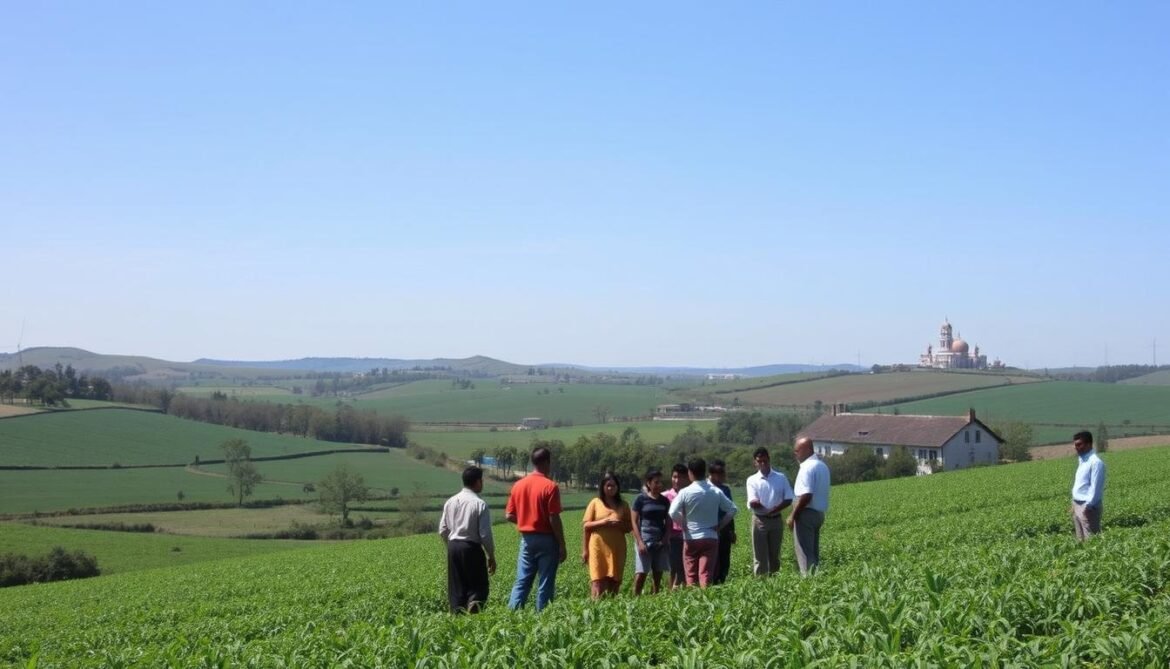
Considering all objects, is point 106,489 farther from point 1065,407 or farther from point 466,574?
point 1065,407

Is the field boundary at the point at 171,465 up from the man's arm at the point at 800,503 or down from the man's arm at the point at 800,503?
down

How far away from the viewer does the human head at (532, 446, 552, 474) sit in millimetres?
12211

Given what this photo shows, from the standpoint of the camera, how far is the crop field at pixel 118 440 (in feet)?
287

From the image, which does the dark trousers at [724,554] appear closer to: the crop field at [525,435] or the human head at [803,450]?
the human head at [803,450]

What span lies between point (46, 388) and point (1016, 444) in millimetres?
98335

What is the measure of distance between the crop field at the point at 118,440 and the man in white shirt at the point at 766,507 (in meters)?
82.4

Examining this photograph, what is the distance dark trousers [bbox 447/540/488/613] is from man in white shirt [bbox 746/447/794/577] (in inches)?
166

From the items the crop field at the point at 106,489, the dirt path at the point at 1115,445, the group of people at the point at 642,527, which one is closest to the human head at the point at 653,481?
the group of people at the point at 642,527

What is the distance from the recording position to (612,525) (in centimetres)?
1316

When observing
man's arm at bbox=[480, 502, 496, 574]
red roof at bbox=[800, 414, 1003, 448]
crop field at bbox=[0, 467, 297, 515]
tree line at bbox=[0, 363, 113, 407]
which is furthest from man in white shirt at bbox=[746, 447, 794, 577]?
tree line at bbox=[0, 363, 113, 407]

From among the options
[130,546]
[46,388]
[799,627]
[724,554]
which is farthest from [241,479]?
[799,627]

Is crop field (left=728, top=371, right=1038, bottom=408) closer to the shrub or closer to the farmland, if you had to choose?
the farmland

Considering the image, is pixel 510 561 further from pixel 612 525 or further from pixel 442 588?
pixel 612 525

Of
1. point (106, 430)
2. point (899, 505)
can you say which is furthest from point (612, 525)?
point (106, 430)
